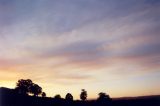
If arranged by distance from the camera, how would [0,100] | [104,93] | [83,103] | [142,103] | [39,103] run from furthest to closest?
[142,103], [104,93], [83,103], [39,103], [0,100]

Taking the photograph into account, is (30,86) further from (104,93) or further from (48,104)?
(104,93)

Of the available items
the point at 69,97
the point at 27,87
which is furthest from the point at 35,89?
the point at 69,97

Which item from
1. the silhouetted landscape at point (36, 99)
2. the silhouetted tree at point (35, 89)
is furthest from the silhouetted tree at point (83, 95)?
the silhouetted tree at point (35, 89)

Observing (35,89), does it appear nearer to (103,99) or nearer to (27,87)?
(27,87)

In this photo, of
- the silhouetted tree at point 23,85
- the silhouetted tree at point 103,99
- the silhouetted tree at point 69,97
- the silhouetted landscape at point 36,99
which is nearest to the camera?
the silhouetted landscape at point 36,99

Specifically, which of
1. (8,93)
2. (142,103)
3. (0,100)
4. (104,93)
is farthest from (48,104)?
(142,103)

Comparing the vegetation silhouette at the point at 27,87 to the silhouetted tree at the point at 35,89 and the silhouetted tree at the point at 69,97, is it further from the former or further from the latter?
the silhouetted tree at the point at 69,97

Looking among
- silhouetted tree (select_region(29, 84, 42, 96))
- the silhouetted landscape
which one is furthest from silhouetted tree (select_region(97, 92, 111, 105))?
silhouetted tree (select_region(29, 84, 42, 96))

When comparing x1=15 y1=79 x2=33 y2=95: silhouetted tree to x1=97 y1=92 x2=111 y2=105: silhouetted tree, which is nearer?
x1=15 y1=79 x2=33 y2=95: silhouetted tree

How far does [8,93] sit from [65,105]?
34.2 metres

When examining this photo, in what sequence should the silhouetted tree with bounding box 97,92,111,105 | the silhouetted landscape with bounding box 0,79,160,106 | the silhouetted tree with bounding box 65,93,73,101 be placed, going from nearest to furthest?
the silhouetted landscape with bounding box 0,79,160,106
the silhouetted tree with bounding box 65,93,73,101
the silhouetted tree with bounding box 97,92,111,105

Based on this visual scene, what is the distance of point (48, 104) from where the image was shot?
97.4m

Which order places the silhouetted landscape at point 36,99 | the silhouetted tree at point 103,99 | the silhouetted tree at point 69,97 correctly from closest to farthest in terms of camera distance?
the silhouetted landscape at point 36,99 → the silhouetted tree at point 69,97 → the silhouetted tree at point 103,99

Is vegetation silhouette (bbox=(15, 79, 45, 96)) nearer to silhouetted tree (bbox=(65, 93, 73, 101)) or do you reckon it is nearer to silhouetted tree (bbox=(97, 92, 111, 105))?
silhouetted tree (bbox=(65, 93, 73, 101))
